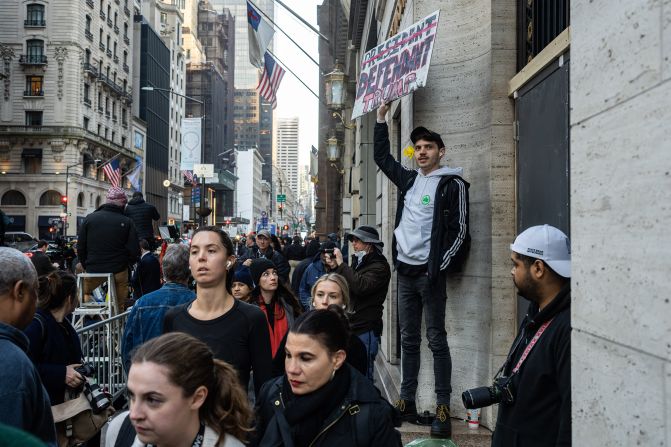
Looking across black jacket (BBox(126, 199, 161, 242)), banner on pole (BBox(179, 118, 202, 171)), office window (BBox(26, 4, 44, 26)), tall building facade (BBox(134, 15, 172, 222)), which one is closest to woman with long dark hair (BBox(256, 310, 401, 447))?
black jacket (BBox(126, 199, 161, 242))

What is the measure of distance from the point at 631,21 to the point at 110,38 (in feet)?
262

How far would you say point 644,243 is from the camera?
7.77 feet

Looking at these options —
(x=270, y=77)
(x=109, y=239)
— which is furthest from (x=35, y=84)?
(x=109, y=239)

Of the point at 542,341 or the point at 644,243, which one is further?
the point at 542,341

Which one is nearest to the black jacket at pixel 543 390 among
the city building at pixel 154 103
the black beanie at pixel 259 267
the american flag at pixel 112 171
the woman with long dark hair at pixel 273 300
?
the woman with long dark hair at pixel 273 300

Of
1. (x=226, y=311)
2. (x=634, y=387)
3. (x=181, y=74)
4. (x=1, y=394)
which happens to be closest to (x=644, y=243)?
(x=634, y=387)

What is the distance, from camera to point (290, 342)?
3.44m

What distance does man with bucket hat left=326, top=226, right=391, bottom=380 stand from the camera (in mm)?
6879

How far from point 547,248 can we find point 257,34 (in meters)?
16.6

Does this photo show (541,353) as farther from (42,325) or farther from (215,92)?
(215,92)

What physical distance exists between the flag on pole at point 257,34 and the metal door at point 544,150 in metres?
13.5

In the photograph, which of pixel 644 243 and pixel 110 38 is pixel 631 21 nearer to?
pixel 644 243

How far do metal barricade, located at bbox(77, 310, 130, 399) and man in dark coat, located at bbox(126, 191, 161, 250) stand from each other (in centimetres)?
303

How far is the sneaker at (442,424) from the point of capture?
19.5 feet
